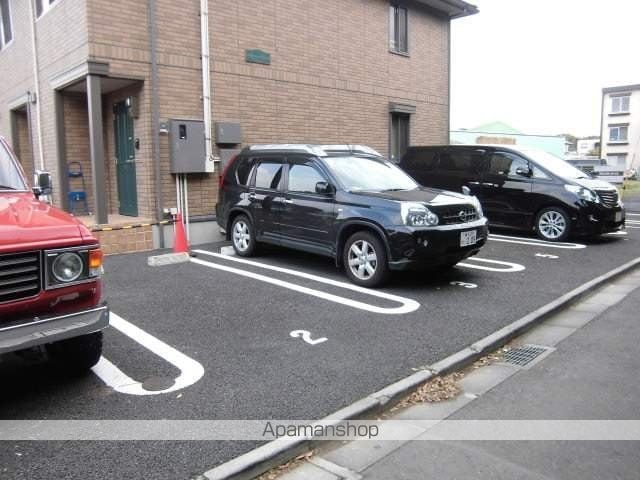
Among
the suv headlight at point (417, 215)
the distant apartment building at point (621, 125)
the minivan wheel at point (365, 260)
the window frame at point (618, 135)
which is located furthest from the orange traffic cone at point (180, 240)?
the window frame at point (618, 135)

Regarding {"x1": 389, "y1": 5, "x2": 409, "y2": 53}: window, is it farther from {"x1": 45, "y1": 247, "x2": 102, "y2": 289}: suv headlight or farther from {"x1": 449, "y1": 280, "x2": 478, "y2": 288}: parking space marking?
{"x1": 45, "y1": 247, "x2": 102, "y2": 289}: suv headlight

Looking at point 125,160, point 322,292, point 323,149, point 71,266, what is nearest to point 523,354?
point 322,292

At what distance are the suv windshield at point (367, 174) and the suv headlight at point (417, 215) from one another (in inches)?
34.6

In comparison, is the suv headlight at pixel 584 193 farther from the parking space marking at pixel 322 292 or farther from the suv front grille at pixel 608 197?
the parking space marking at pixel 322 292

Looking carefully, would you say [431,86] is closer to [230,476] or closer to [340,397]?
[340,397]

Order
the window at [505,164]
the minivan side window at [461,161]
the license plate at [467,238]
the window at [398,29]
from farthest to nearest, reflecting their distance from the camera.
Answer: the window at [398,29] → the minivan side window at [461,161] → the window at [505,164] → the license plate at [467,238]

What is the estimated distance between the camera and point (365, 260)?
6973 mm

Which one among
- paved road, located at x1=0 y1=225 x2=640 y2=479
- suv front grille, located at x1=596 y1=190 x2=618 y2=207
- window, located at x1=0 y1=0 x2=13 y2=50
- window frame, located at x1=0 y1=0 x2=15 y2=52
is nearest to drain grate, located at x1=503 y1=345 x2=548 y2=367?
paved road, located at x1=0 y1=225 x2=640 y2=479

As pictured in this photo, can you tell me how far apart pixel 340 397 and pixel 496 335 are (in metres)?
2.00

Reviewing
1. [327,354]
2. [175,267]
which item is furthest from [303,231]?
[327,354]

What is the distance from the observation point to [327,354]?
15.5 ft

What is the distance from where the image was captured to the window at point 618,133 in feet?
180

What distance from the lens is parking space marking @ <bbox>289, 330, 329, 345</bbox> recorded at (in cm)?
501

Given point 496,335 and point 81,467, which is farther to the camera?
point 496,335
